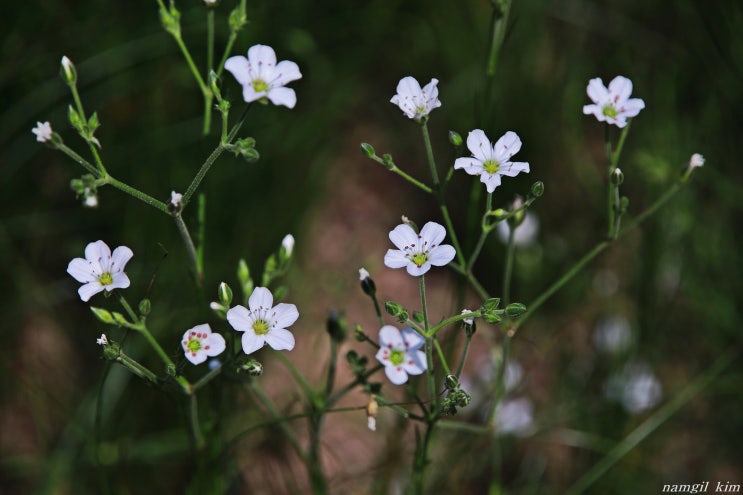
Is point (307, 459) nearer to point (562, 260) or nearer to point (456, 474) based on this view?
point (456, 474)

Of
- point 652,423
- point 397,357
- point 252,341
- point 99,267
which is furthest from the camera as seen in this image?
point 652,423

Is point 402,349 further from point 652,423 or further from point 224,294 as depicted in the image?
point 652,423

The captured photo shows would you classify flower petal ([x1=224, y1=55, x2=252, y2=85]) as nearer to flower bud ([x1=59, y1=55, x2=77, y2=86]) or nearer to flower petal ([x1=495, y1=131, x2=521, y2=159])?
flower bud ([x1=59, y1=55, x2=77, y2=86])

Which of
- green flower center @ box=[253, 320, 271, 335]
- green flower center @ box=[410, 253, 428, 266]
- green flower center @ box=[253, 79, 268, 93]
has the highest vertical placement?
green flower center @ box=[253, 79, 268, 93]

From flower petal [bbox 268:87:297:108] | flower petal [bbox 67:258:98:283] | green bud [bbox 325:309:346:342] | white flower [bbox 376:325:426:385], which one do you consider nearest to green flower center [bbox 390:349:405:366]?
white flower [bbox 376:325:426:385]

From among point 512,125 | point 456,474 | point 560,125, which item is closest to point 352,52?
point 512,125

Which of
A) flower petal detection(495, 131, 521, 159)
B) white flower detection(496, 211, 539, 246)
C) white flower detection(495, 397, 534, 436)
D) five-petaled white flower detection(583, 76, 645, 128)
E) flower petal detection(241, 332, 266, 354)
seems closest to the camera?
flower petal detection(241, 332, 266, 354)

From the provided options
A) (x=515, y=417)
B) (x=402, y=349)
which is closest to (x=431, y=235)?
(x=402, y=349)
